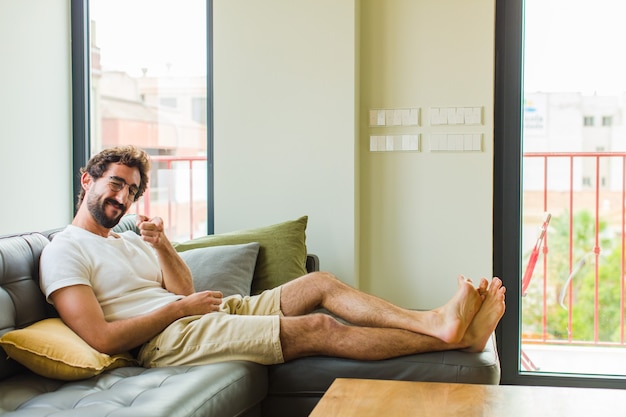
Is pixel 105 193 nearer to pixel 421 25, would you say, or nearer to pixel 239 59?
pixel 239 59

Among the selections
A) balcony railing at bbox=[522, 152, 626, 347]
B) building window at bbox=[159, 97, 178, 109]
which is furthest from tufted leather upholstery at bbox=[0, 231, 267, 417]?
balcony railing at bbox=[522, 152, 626, 347]

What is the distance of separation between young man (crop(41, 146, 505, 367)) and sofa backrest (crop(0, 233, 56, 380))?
0.16ft

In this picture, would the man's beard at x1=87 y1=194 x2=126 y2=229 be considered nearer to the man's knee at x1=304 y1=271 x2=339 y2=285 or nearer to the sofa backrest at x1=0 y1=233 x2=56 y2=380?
the sofa backrest at x1=0 y1=233 x2=56 y2=380

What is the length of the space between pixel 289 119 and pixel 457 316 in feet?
4.93

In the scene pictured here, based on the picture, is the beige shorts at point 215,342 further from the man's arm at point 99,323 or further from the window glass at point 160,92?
the window glass at point 160,92

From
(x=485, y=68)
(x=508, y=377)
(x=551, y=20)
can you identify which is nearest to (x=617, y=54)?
(x=551, y=20)

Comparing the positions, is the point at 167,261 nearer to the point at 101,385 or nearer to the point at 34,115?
the point at 101,385

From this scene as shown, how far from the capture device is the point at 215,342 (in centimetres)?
253

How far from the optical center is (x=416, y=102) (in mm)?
3656

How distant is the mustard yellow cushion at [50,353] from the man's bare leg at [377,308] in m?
0.83

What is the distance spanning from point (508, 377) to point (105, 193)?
2.12 metres

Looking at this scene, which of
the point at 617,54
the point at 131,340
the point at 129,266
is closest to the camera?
the point at 131,340

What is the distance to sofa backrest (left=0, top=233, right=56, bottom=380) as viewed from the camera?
2350mm

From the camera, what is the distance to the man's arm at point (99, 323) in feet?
7.96
